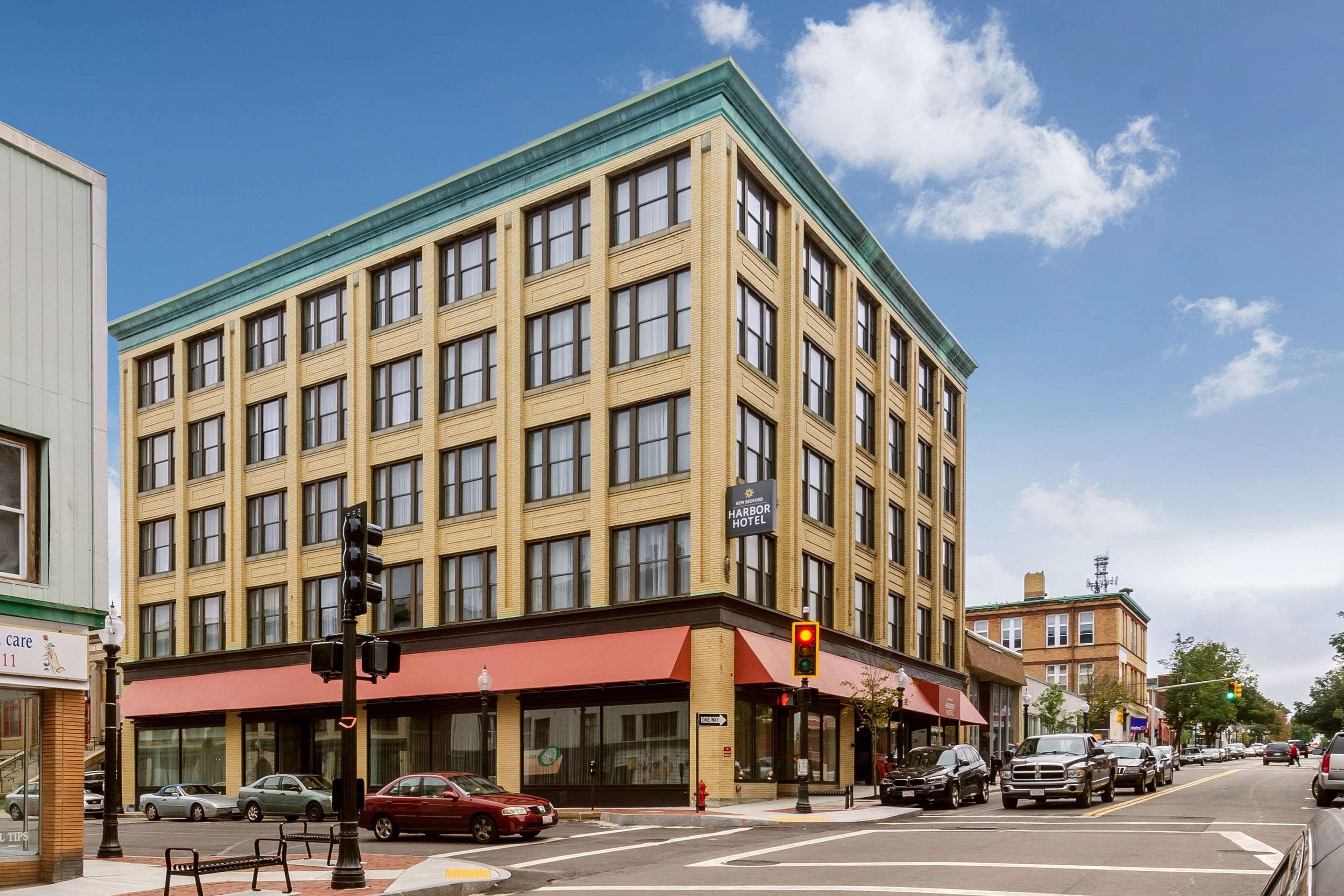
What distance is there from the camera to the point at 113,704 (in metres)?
21.7

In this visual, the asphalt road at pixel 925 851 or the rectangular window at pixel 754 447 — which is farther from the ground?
the rectangular window at pixel 754 447

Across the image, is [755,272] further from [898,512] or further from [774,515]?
[898,512]

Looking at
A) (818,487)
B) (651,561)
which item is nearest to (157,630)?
(651,561)

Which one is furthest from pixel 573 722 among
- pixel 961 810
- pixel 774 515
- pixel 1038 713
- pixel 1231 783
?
pixel 1038 713

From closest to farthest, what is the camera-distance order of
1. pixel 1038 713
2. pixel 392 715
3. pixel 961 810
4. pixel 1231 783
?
pixel 961 810, pixel 392 715, pixel 1231 783, pixel 1038 713

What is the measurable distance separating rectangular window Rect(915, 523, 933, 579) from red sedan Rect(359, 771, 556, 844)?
3092 cm

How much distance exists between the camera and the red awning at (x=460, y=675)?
34250 millimetres

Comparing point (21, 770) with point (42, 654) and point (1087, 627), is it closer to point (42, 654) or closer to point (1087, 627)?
point (42, 654)

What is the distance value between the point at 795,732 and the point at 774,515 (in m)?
8.86

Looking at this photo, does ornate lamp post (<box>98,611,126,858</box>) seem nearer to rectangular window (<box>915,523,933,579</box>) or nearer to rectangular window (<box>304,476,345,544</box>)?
rectangular window (<box>304,476,345,544</box>)

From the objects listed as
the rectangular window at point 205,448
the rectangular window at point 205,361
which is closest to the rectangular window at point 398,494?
the rectangular window at point 205,448

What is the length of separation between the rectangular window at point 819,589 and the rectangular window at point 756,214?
10065mm

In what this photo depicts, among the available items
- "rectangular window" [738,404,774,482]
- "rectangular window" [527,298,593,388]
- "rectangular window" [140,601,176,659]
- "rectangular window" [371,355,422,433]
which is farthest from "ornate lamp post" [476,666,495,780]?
"rectangular window" [140,601,176,659]

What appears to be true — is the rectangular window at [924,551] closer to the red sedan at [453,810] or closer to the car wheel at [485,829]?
the red sedan at [453,810]
